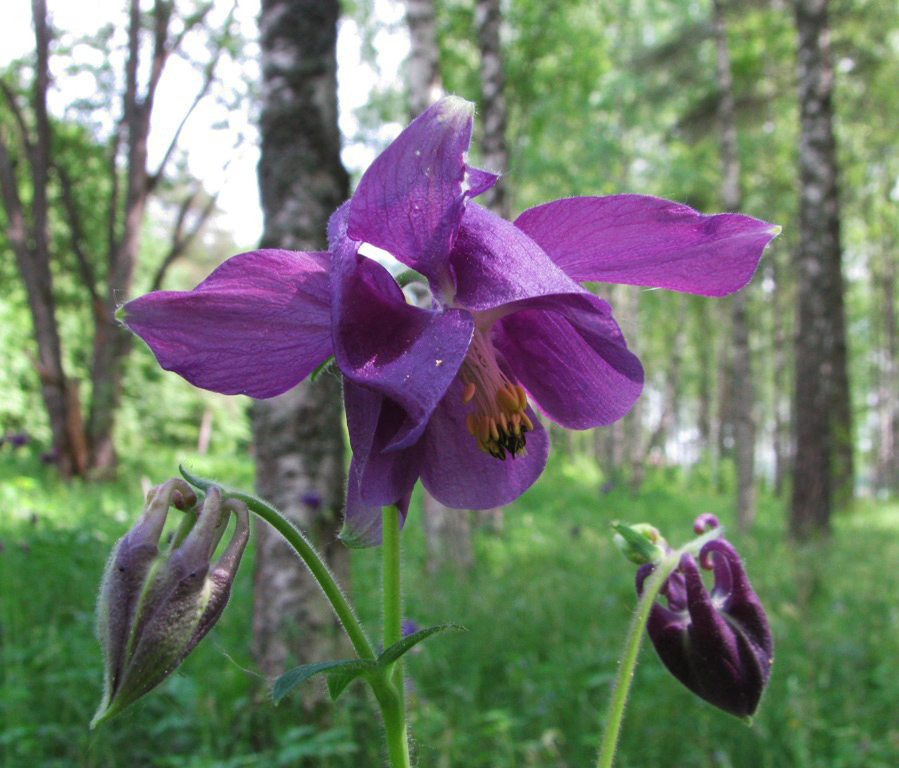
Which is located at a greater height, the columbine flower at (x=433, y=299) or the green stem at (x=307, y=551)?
the columbine flower at (x=433, y=299)

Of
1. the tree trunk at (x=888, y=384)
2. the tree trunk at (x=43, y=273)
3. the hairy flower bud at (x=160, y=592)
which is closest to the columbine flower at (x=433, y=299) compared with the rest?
the hairy flower bud at (x=160, y=592)

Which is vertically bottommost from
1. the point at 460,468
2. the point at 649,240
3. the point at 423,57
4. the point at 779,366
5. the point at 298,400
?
the point at 460,468

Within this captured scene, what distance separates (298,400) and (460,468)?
2.81 metres

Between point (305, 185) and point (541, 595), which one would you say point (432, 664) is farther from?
point (305, 185)

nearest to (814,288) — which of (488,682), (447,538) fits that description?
(447,538)

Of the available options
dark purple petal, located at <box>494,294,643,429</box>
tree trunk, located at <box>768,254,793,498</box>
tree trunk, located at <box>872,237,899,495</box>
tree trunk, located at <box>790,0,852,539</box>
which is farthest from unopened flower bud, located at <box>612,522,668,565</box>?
tree trunk, located at <box>872,237,899,495</box>

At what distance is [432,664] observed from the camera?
4.19 metres

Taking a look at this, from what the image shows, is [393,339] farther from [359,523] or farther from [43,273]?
[43,273]

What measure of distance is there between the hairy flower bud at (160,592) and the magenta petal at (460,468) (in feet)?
0.78

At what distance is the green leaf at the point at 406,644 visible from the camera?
0.77 metres

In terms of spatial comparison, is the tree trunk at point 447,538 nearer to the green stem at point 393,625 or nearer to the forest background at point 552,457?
the forest background at point 552,457

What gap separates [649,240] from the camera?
2.75ft

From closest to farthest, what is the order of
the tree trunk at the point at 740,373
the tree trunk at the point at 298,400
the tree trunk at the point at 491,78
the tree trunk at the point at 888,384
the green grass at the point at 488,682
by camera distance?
the green grass at the point at 488,682 < the tree trunk at the point at 298,400 < the tree trunk at the point at 491,78 < the tree trunk at the point at 740,373 < the tree trunk at the point at 888,384

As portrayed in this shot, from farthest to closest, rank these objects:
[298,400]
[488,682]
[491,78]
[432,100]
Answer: [491,78], [432,100], [488,682], [298,400]
